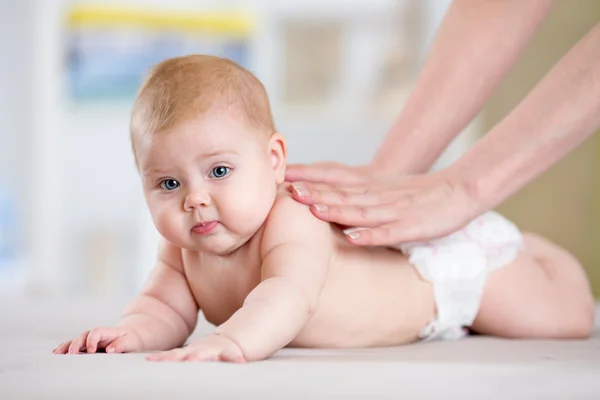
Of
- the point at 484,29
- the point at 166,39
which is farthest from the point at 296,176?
the point at 166,39

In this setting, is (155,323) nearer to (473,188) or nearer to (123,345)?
(123,345)

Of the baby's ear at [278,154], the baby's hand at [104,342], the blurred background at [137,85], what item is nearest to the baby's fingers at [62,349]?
the baby's hand at [104,342]

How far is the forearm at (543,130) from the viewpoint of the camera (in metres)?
1.31

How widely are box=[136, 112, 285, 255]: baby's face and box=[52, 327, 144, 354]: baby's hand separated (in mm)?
142

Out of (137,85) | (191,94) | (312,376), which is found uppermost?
(137,85)

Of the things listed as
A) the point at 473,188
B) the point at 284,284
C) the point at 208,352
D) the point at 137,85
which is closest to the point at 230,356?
the point at 208,352

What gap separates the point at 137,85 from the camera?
4.07 meters

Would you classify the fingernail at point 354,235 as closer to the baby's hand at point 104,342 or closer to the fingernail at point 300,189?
the fingernail at point 300,189

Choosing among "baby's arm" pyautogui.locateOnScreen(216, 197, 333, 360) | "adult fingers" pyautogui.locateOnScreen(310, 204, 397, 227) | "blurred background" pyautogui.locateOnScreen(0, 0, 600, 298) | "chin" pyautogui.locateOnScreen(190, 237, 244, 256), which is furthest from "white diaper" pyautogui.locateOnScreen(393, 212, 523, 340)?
"blurred background" pyautogui.locateOnScreen(0, 0, 600, 298)

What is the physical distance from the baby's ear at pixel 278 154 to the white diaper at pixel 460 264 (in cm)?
26

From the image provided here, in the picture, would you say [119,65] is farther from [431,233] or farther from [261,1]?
[431,233]

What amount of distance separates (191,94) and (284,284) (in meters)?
0.28

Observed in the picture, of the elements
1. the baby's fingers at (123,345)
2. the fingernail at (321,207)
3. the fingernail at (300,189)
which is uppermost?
the fingernail at (300,189)

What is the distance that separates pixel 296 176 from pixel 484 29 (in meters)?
0.55
